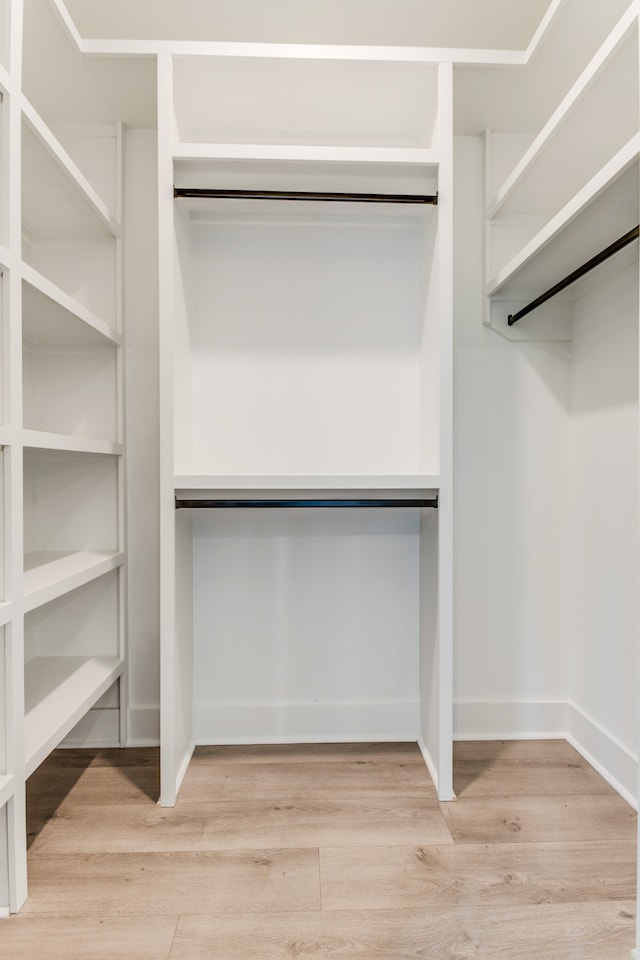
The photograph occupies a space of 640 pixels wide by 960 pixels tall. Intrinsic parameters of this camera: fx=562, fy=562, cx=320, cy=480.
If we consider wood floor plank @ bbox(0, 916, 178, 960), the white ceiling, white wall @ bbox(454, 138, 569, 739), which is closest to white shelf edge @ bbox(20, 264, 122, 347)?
the white ceiling

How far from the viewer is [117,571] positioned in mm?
1909

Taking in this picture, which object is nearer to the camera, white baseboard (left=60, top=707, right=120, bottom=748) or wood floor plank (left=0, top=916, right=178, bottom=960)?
wood floor plank (left=0, top=916, right=178, bottom=960)

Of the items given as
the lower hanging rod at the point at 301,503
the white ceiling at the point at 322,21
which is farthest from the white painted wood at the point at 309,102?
the lower hanging rod at the point at 301,503

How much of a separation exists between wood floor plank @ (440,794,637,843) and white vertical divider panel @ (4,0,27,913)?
1.01 meters

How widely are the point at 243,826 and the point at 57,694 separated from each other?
639mm

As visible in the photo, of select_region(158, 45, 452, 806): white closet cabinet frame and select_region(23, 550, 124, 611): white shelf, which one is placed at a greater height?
select_region(158, 45, 452, 806): white closet cabinet frame

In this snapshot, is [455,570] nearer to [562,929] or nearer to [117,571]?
[562,929]

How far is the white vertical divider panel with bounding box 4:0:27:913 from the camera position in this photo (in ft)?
3.86

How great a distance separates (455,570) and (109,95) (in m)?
1.90

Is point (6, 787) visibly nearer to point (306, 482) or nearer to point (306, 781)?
point (306, 781)

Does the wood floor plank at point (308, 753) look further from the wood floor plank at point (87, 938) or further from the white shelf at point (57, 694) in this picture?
the wood floor plank at point (87, 938)

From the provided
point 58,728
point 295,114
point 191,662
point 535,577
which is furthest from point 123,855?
point 295,114

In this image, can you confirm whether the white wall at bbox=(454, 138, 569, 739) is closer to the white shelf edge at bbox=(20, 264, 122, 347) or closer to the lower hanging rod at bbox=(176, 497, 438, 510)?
the lower hanging rod at bbox=(176, 497, 438, 510)

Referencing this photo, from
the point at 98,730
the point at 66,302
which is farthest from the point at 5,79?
the point at 98,730
